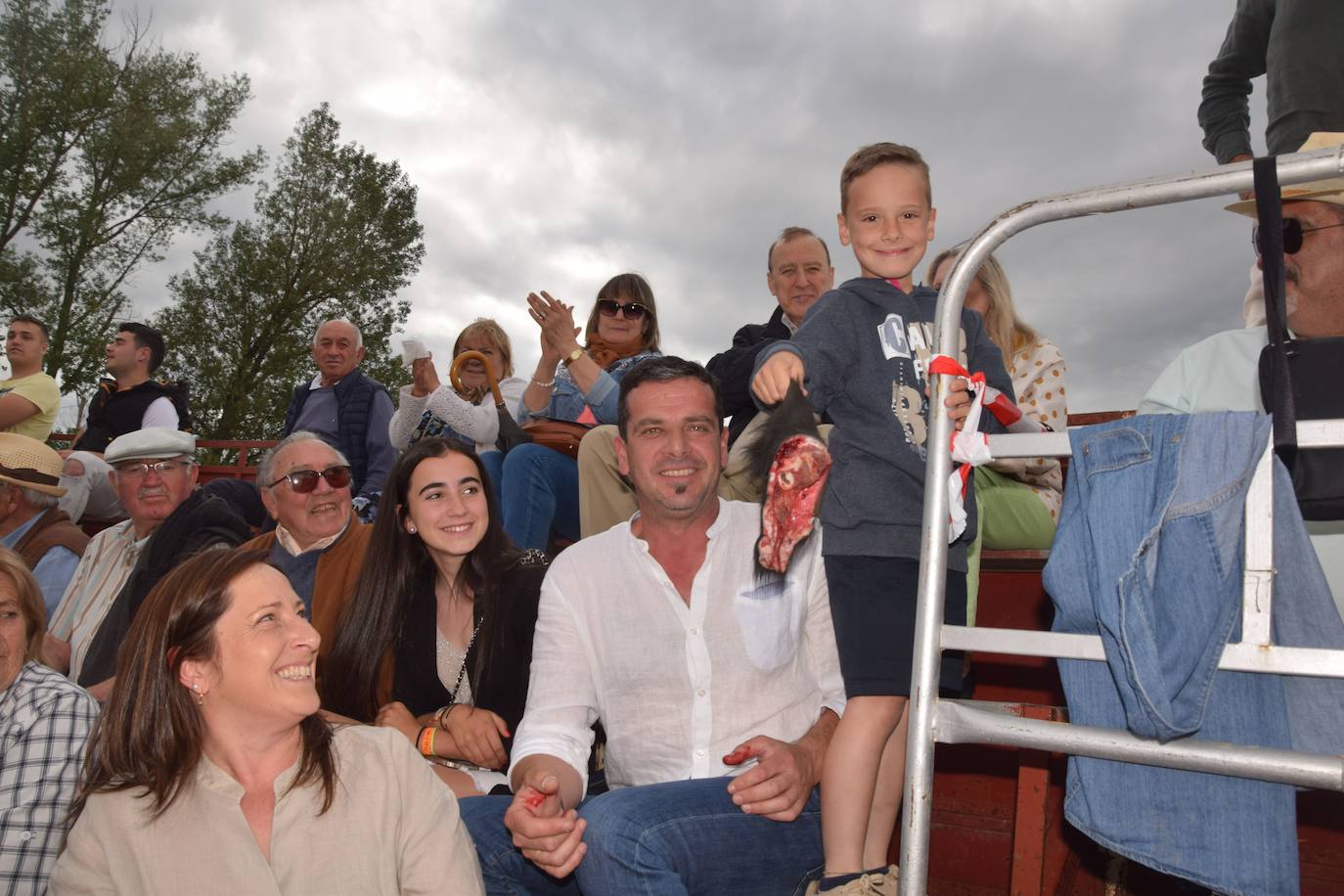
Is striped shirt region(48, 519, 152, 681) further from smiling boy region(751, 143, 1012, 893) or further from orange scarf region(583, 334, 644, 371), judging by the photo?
smiling boy region(751, 143, 1012, 893)

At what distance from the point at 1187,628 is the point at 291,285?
79.8 ft

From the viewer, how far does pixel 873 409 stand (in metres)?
2.50

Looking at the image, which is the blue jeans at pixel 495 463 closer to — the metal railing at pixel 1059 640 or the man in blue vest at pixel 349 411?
the man in blue vest at pixel 349 411

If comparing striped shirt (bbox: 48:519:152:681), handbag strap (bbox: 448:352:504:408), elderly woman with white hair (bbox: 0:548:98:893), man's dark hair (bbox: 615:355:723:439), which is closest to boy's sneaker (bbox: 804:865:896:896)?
man's dark hair (bbox: 615:355:723:439)

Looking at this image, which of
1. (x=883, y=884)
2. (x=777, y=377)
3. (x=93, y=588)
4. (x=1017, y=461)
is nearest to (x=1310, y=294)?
(x=1017, y=461)

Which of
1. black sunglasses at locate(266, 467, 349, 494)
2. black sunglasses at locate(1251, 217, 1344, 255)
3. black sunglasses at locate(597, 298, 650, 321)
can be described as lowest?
black sunglasses at locate(266, 467, 349, 494)

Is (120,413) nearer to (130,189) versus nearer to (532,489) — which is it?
(532,489)

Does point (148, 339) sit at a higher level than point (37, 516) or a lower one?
higher

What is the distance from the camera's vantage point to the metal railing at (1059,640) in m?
1.51

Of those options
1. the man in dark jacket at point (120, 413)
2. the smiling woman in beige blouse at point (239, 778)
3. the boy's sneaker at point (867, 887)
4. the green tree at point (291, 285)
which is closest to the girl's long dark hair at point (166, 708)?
the smiling woman in beige blouse at point (239, 778)

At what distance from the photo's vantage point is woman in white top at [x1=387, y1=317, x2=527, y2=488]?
4.93m

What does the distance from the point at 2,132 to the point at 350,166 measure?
7.17m

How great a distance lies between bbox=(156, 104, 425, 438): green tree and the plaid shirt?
2061cm

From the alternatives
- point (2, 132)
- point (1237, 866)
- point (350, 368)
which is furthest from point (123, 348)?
point (2, 132)
